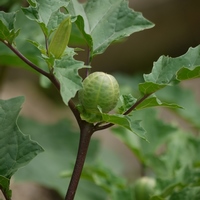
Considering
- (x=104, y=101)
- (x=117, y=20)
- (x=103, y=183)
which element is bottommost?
(x=103, y=183)

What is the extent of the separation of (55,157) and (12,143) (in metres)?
1.02

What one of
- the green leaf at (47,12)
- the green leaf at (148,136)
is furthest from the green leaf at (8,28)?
the green leaf at (148,136)

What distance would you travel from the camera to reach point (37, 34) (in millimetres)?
1362

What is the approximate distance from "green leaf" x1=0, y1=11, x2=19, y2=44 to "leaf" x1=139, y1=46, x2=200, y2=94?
183mm

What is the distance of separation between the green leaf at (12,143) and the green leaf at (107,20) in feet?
0.47

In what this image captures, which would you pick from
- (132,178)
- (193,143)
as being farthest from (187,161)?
(132,178)

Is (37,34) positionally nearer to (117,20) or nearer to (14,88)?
(117,20)

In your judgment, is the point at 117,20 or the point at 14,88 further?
the point at 14,88

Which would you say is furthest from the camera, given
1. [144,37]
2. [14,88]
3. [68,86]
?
[144,37]

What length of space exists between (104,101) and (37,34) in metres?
0.62

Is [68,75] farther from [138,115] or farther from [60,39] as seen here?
[138,115]

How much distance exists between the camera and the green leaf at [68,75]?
727mm

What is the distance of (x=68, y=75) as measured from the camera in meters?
0.76

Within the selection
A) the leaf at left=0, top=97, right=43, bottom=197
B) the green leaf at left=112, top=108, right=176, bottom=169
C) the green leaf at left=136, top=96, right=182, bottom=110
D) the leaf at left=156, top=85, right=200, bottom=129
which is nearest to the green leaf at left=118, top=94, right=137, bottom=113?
the green leaf at left=136, top=96, right=182, bottom=110
